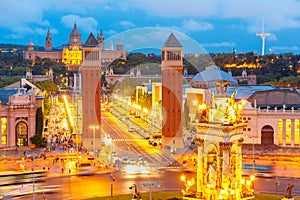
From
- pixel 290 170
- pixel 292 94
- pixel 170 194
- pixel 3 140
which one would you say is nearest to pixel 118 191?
pixel 170 194

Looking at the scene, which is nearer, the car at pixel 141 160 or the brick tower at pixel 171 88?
the car at pixel 141 160

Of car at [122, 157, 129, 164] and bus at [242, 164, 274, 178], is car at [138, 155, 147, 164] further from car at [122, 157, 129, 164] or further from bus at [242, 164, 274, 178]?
bus at [242, 164, 274, 178]

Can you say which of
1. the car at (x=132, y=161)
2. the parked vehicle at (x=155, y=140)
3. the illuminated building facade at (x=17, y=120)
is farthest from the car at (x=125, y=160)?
the illuminated building facade at (x=17, y=120)

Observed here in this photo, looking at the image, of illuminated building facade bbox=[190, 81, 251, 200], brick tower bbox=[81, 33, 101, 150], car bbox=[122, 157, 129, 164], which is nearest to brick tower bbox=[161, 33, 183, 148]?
brick tower bbox=[81, 33, 101, 150]

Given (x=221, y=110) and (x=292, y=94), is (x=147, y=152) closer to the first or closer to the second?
(x=292, y=94)

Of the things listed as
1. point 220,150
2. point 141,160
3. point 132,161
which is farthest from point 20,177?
point 220,150

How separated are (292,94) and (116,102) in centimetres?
4622

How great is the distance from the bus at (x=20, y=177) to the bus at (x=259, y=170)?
47.0 feet

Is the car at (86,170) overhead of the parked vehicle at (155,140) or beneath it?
beneath

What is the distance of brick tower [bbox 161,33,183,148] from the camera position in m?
56.6

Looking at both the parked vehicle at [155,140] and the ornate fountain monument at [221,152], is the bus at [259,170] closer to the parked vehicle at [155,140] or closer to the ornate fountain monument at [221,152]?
the parked vehicle at [155,140]

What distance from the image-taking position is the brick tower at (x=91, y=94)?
57.0m

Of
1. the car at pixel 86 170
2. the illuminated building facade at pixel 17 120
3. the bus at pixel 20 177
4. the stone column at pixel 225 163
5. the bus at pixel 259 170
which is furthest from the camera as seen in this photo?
the illuminated building facade at pixel 17 120

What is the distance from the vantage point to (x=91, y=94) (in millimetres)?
57781
